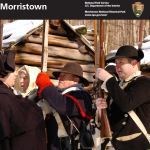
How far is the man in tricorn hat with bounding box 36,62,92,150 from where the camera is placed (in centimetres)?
486

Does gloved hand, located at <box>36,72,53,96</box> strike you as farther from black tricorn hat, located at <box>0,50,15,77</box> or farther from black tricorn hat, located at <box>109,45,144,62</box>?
black tricorn hat, located at <box>109,45,144,62</box>

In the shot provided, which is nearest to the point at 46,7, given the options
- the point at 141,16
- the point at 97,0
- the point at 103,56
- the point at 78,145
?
the point at 97,0

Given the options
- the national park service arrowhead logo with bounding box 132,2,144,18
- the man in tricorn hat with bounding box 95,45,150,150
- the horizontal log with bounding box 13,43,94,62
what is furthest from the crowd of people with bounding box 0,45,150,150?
the horizontal log with bounding box 13,43,94,62

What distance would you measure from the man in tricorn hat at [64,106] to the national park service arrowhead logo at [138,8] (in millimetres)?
1622

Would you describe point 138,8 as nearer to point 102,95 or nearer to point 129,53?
point 129,53

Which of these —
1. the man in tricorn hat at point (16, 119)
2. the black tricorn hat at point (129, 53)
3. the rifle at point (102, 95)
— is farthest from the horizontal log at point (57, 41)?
the man in tricorn hat at point (16, 119)

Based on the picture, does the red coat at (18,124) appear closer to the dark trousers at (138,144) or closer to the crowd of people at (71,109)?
the crowd of people at (71,109)

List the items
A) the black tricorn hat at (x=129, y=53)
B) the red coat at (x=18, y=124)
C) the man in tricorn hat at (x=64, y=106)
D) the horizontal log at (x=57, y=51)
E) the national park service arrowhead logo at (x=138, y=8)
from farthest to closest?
the horizontal log at (x=57, y=51), the national park service arrowhead logo at (x=138, y=8), the black tricorn hat at (x=129, y=53), the man in tricorn hat at (x=64, y=106), the red coat at (x=18, y=124)

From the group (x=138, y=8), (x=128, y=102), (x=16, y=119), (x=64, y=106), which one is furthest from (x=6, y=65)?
(x=138, y=8)

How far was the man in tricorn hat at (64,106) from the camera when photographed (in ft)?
15.9

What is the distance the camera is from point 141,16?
6555 mm

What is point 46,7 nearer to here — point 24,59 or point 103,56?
point 103,56

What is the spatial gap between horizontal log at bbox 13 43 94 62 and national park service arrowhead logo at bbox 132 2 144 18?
4445mm

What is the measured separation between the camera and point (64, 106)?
489 cm
